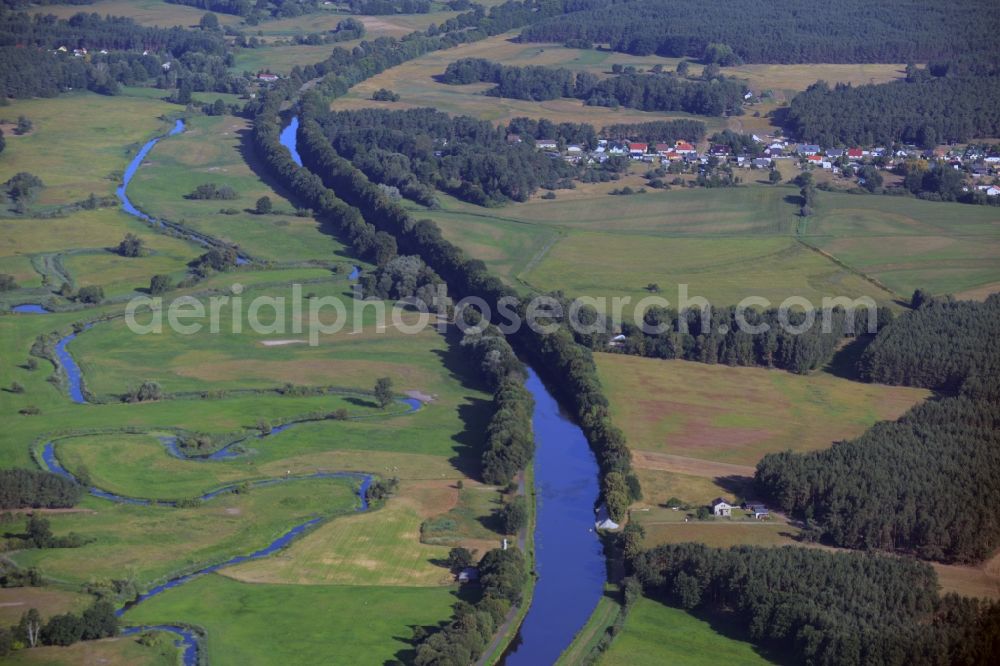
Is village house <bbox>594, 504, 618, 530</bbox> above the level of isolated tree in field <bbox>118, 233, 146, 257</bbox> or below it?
below

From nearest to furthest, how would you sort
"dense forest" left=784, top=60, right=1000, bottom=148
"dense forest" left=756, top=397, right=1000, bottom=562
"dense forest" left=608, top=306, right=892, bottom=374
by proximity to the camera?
"dense forest" left=756, top=397, right=1000, bottom=562 → "dense forest" left=608, top=306, right=892, bottom=374 → "dense forest" left=784, top=60, right=1000, bottom=148

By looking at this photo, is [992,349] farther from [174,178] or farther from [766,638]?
[174,178]

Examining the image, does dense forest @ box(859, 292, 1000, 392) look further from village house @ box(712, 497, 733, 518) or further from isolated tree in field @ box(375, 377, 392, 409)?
isolated tree in field @ box(375, 377, 392, 409)

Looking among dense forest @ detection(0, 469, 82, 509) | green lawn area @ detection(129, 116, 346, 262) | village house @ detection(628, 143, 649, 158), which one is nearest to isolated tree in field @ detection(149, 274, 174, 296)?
green lawn area @ detection(129, 116, 346, 262)

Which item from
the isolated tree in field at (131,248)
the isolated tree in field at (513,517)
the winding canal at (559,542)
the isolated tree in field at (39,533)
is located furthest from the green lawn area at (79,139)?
the isolated tree in field at (513,517)

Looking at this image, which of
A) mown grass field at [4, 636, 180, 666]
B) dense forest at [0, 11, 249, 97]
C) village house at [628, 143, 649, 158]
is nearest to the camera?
mown grass field at [4, 636, 180, 666]

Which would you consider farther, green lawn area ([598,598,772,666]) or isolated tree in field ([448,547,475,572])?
isolated tree in field ([448,547,475,572])

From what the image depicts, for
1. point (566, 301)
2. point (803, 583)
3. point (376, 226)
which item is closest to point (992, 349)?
point (566, 301)
